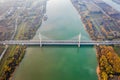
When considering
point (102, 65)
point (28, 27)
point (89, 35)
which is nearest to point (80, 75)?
point (102, 65)

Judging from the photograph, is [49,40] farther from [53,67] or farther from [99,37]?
[99,37]

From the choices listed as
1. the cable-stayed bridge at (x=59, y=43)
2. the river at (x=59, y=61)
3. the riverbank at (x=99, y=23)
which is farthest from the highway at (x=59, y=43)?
the riverbank at (x=99, y=23)

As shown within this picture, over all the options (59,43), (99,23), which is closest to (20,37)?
(59,43)

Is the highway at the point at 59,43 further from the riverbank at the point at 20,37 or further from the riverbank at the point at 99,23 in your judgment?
the riverbank at the point at 99,23

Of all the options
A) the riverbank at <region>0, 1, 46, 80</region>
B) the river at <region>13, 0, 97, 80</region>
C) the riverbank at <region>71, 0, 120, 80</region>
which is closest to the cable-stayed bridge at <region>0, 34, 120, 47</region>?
the river at <region>13, 0, 97, 80</region>

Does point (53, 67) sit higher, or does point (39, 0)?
point (39, 0)

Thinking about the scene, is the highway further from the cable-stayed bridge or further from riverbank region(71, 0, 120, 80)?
riverbank region(71, 0, 120, 80)

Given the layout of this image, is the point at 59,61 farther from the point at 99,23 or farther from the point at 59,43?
the point at 99,23

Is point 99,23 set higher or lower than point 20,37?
higher
